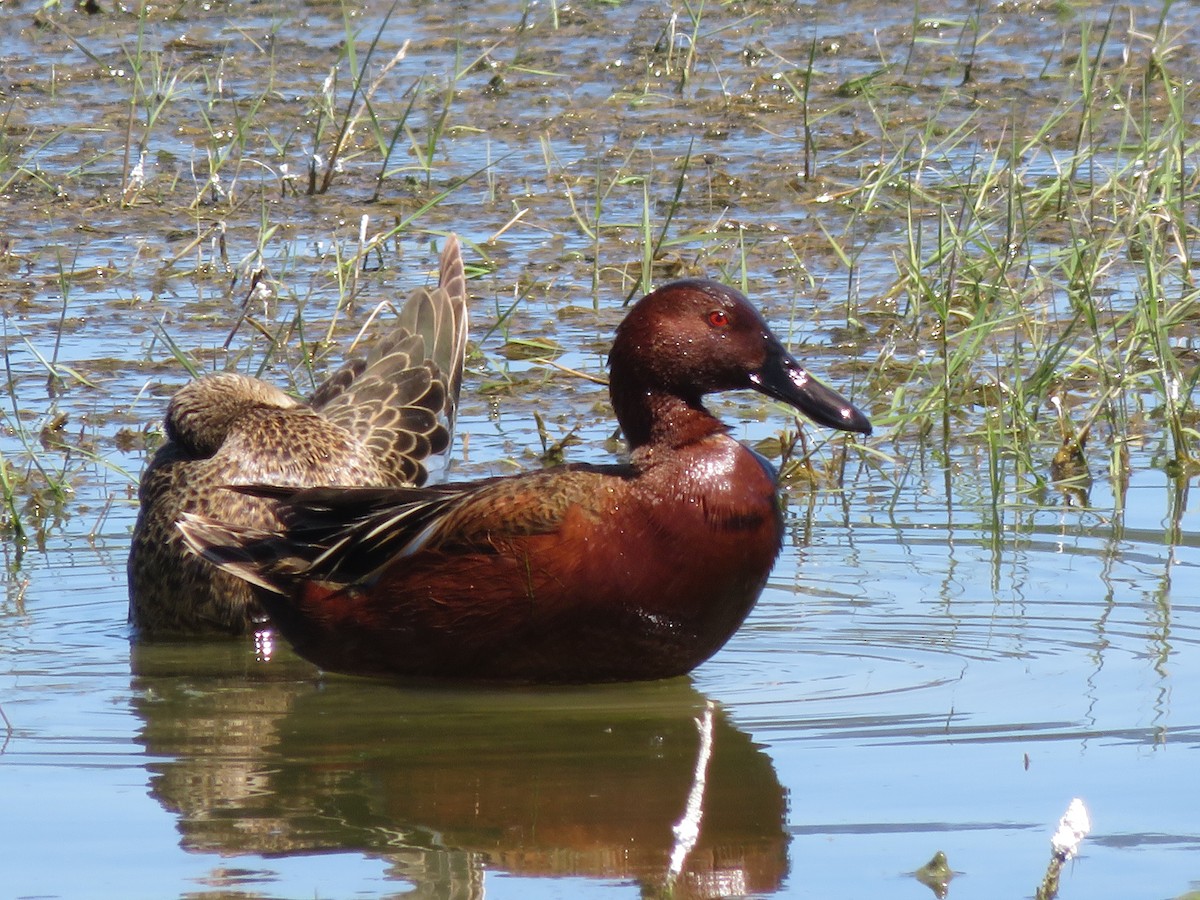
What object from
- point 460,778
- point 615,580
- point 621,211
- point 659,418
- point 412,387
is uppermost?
point 621,211

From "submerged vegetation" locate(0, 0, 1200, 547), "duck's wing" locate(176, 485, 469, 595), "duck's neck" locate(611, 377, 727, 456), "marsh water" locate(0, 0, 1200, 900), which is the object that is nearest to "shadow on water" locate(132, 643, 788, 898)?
"marsh water" locate(0, 0, 1200, 900)

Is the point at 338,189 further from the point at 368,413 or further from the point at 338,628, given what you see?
the point at 338,628

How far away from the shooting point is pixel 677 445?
5.35 meters

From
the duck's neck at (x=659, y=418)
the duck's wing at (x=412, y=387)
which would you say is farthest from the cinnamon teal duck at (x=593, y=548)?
the duck's wing at (x=412, y=387)

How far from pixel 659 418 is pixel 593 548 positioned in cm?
43

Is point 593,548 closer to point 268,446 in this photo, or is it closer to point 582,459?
point 268,446

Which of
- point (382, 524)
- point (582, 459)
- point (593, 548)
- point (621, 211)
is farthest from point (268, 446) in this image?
point (621, 211)

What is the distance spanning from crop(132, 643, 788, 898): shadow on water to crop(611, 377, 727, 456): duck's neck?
59 centimetres

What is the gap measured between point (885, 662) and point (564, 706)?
81cm

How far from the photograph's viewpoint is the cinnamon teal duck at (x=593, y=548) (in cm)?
518

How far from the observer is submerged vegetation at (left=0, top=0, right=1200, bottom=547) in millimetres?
7305

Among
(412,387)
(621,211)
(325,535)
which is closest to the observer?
(325,535)

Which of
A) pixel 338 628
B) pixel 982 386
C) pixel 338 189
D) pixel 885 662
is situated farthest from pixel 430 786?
pixel 338 189

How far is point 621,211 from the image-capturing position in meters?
9.80
